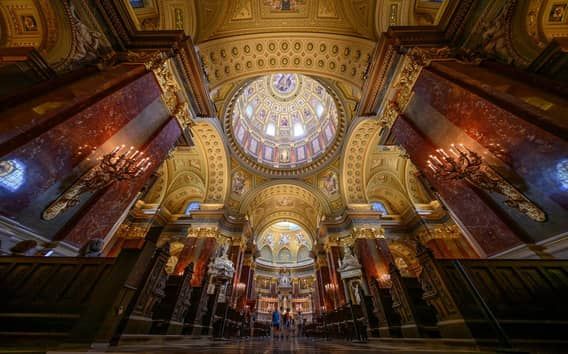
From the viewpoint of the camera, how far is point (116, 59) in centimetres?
666

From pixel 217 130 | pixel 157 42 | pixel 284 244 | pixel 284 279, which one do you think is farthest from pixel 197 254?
pixel 284 244

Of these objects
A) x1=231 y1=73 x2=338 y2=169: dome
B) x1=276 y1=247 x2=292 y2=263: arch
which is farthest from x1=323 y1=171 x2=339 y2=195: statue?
x1=276 y1=247 x2=292 y2=263: arch

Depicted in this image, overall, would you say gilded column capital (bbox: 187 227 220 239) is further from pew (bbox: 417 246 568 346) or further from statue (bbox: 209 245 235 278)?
pew (bbox: 417 246 568 346)

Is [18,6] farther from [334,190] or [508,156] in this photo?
[334,190]

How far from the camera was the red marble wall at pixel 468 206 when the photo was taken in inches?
227

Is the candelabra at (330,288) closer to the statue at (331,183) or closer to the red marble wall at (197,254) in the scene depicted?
the statue at (331,183)

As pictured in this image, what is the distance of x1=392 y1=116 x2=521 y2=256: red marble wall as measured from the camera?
576cm

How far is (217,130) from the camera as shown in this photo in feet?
42.1

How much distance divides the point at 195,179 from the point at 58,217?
10.6 meters

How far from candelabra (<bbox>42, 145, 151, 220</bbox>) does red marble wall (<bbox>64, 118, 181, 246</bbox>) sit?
16.6 inches

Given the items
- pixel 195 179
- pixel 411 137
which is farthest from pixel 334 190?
pixel 195 179

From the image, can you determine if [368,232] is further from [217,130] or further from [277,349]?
[217,130]

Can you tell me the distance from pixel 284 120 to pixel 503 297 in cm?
1872

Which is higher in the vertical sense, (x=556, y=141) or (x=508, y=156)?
(x=508, y=156)
